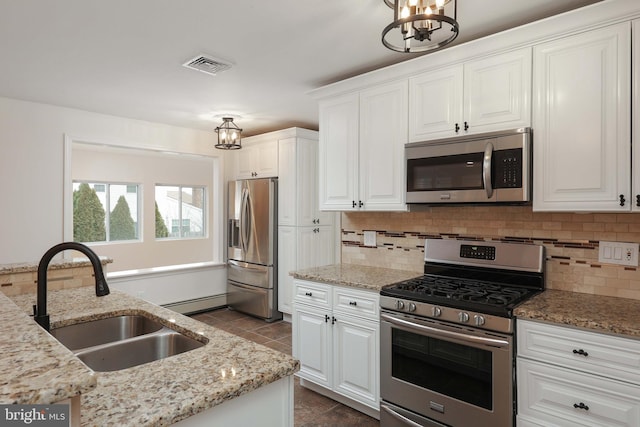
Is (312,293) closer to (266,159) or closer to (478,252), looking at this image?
(478,252)

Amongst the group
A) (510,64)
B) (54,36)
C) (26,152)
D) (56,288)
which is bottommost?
(56,288)

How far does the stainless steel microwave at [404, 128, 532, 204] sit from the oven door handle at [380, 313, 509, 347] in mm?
764

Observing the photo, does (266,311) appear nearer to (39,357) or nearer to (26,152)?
(26,152)

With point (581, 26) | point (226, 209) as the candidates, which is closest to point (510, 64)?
point (581, 26)

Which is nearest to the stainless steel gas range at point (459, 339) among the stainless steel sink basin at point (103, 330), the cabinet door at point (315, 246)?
the stainless steel sink basin at point (103, 330)

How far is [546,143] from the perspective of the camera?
207cm

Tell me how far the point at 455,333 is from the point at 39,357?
182 cm

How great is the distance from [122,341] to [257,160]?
3704mm

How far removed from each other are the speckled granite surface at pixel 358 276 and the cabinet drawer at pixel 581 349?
851mm

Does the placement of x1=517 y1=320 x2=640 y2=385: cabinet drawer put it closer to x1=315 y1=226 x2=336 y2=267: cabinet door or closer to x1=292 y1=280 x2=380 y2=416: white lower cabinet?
x1=292 y1=280 x2=380 y2=416: white lower cabinet

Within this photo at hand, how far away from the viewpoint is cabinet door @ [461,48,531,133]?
7.02ft

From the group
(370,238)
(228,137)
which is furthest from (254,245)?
(370,238)

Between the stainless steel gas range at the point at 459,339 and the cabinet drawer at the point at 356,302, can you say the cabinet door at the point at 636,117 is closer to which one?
the stainless steel gas range at the point at 459,339

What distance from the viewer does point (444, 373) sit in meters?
2.09
